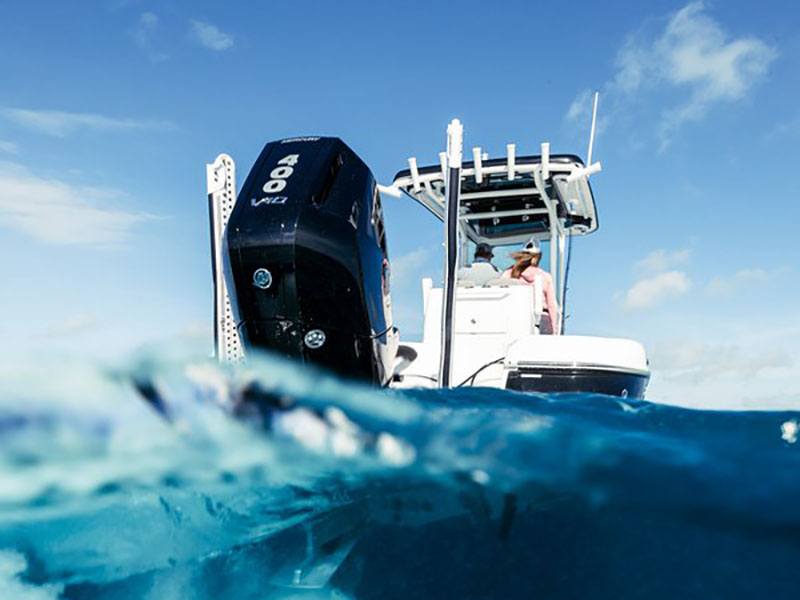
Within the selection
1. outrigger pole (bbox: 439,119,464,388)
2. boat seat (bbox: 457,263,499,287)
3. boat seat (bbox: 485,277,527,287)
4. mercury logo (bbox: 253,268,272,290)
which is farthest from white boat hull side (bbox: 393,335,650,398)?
mercury logo (bbox: 253,268,272,290)

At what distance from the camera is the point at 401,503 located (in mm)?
3404

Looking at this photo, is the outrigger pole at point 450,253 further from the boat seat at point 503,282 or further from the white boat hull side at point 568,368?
the boat seat at point 503,282

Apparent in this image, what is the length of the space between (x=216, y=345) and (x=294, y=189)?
1603mm

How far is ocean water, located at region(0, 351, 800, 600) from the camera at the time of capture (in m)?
2.91

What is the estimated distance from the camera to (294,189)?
398cm

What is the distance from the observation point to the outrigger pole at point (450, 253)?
4684mm

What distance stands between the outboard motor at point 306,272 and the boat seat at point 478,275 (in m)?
2.49

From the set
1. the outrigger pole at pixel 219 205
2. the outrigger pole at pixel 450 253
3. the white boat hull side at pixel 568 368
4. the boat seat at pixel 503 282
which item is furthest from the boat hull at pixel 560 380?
the outrigger pole at pixel 219 205

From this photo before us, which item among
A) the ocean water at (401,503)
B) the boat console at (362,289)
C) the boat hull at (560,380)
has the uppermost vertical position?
the boat console at (362,289)

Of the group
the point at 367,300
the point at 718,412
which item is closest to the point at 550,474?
the point at 718,412

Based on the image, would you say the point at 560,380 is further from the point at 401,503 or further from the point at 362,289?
the point at 401,503

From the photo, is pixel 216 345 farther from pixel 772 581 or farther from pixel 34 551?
pixel 772 581

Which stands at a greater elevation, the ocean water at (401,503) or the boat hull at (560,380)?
the boat hull at (560,380)

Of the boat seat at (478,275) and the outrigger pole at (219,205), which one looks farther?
the boat seat at (478,275)
